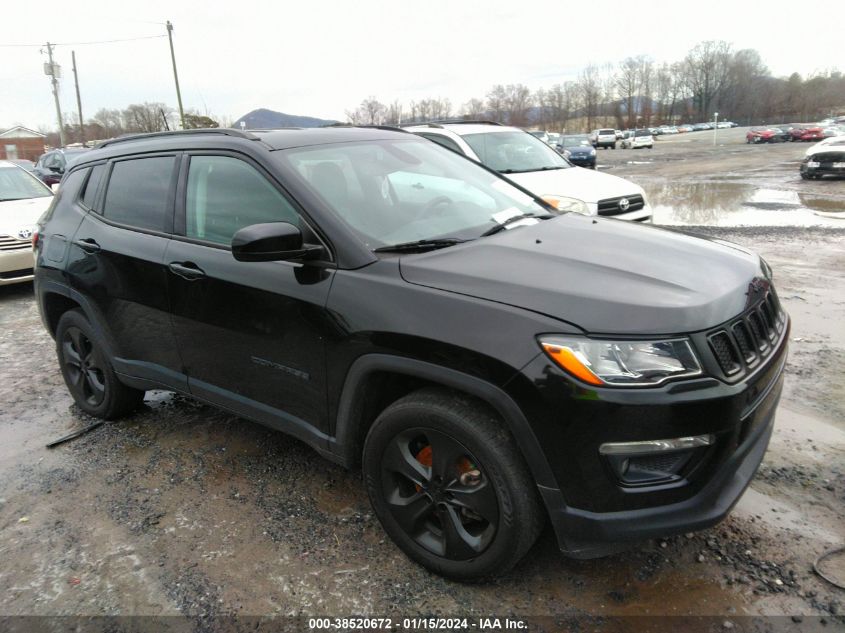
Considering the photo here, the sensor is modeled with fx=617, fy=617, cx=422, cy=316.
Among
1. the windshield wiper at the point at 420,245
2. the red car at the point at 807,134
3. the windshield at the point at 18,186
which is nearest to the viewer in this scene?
the windshield wiper at the point at 420,245

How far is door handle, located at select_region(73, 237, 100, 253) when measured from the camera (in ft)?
12.4

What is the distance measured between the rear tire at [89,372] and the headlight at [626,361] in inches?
121

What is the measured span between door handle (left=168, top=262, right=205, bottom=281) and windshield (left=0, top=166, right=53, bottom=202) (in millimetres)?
7376

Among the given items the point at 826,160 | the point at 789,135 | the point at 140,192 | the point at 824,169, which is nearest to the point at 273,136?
the point at 140,192

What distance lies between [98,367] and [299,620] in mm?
2487

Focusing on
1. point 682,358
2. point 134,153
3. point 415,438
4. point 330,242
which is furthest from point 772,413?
point 134,153

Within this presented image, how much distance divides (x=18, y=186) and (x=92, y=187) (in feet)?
21.6

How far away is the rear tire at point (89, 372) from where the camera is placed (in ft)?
13.1

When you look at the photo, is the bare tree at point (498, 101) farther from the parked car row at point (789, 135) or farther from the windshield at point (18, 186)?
the windshield at point (18, 186)

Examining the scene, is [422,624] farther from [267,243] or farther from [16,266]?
[16,266]

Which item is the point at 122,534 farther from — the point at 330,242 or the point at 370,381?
the point at 330,242

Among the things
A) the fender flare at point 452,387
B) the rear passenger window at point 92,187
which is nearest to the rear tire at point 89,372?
the rear passenger window at point 92,187

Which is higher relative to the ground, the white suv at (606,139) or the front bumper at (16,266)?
the white suv at (606,139)

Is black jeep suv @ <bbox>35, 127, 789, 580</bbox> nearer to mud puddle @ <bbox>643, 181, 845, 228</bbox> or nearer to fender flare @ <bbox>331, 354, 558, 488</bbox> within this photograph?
fender flare @ <bbox>331, 354, 558, 488</bbox>
